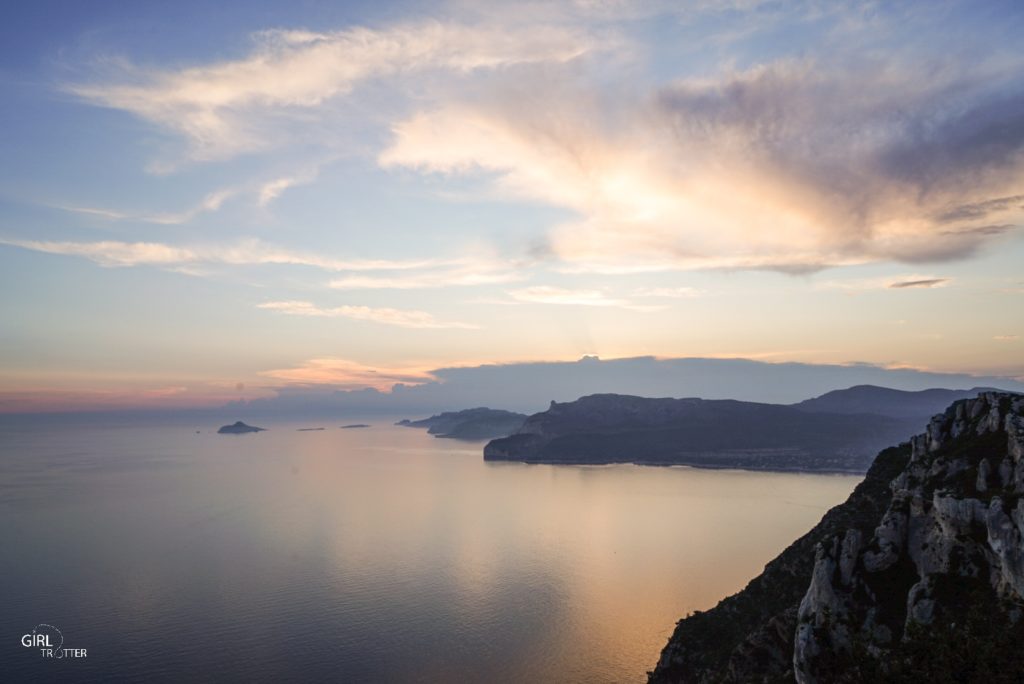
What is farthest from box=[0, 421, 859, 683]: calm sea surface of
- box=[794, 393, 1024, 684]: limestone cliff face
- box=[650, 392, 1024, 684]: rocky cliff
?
box=[794, 393, 1024, 684]: limestone cliff face

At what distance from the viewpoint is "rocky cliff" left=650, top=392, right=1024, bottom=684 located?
129ft

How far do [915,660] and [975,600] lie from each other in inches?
354

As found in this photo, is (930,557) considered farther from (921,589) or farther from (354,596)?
(354,596)

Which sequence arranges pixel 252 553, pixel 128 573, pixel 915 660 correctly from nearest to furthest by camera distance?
pixel 915 660 < pixel 128 573 < pixel 252 553

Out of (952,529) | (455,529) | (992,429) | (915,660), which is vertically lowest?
(455,529)

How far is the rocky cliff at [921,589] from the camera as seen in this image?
39438mm

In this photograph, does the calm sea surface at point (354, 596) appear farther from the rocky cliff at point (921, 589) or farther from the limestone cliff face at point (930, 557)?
the limestone cliff face at point (930, 557)

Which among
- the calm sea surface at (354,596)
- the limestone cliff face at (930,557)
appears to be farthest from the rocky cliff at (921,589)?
the calm sea surface at (354,596)

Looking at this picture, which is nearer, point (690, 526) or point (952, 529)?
point (952, 529)

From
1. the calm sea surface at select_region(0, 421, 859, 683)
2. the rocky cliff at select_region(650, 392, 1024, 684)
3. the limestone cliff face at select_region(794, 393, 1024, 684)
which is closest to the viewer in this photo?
the rocky cliff at select_region(650, 392, 1024, 684)

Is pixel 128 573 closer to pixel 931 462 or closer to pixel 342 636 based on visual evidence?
pixel 342 636

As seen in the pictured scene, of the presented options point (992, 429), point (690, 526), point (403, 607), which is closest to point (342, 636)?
point (403, 607)

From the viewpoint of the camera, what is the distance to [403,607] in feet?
384

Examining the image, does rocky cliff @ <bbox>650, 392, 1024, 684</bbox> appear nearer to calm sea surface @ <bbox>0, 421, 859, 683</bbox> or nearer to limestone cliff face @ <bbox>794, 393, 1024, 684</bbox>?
limestone cliff face @ <bbox>794, 393, 1024, 684</bbox>
